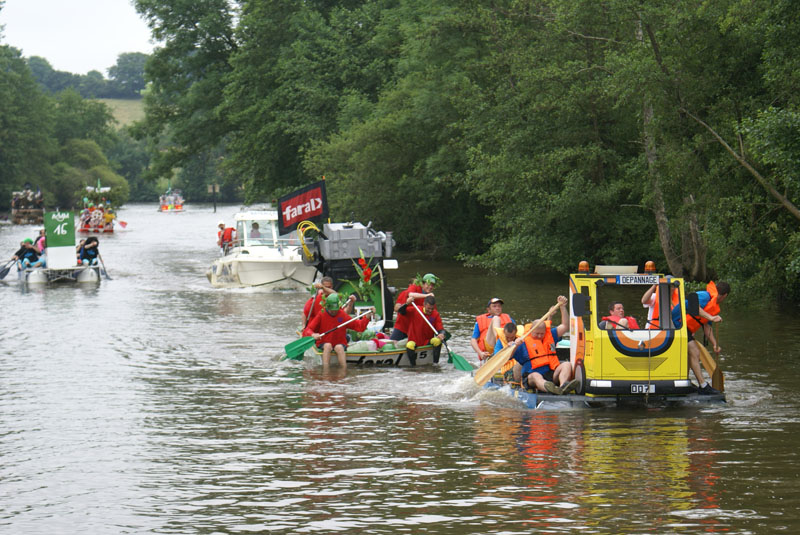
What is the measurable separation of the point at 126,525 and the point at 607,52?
25.9m

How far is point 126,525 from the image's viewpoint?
10.6 metres

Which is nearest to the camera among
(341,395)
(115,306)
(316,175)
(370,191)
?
(341,395)

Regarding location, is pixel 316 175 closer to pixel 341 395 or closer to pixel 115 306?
Answer: pixel 115 306

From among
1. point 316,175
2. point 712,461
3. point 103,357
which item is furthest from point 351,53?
point 712,461

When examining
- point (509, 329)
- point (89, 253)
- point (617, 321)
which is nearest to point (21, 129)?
point (89, 253)

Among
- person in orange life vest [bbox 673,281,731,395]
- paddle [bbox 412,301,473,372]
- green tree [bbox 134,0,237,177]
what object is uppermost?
green tree [bbox 134,0,237,177]

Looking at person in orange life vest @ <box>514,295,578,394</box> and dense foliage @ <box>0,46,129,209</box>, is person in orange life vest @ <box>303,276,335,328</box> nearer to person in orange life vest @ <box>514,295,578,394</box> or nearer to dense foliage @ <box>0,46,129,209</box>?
person in orange life vest @ <box>514,295,578,394</box>

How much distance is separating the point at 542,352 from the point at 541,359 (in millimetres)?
110

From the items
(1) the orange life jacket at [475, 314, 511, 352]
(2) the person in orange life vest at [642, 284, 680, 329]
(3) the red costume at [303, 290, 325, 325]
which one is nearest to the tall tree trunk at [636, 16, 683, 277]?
(1) the orange life jacket at [475, 314, 511, 352]

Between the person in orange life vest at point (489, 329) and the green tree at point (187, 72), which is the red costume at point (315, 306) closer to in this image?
the person in orange life vest at point (489, 329)

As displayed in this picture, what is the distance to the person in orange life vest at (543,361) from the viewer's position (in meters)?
16.2

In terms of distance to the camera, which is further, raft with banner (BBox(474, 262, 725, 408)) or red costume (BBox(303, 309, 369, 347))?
red costume (BBox(303, 309, 369, 347))

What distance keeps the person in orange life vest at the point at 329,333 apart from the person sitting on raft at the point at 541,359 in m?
4.61

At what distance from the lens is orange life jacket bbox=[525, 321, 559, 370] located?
16406 mm
